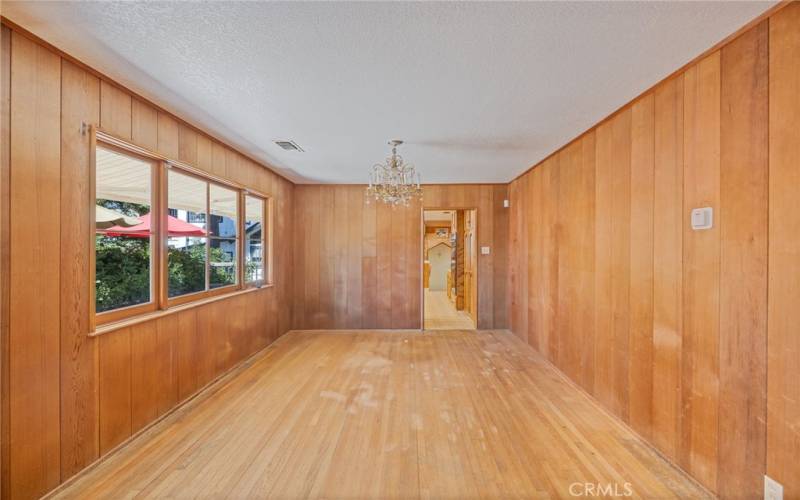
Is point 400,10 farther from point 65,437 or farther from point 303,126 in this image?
point 65,437

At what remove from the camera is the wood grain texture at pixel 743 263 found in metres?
1.51

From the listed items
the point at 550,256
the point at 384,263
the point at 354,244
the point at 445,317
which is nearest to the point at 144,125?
the point at 354,244

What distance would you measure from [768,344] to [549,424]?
1.49 m

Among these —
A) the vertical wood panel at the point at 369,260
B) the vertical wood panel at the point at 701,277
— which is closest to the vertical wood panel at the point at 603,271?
the vertical wood panel at the point at 701,277

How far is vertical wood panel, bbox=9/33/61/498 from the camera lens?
1598 mm

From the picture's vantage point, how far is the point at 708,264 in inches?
69.9

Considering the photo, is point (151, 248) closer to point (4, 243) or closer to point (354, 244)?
point (4, 243)

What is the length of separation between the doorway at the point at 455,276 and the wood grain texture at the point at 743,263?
147 inches

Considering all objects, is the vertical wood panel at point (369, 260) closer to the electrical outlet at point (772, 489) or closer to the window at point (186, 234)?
the window at point (186, 234)

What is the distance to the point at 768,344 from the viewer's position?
148cm

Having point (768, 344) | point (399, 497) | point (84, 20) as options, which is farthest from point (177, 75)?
point (768, 344)

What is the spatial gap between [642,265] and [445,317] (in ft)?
14.8

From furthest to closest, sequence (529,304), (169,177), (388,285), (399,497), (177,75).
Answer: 1. (388,285)
2. (529,304)
3. (169,177)
4. (177,75)
5. (399,497)

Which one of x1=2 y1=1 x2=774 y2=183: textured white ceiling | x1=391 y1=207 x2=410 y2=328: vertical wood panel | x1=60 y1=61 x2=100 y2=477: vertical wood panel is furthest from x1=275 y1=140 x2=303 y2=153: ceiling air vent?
x1=391 y1=207 x2=410 y2=328: vertical wood panel
